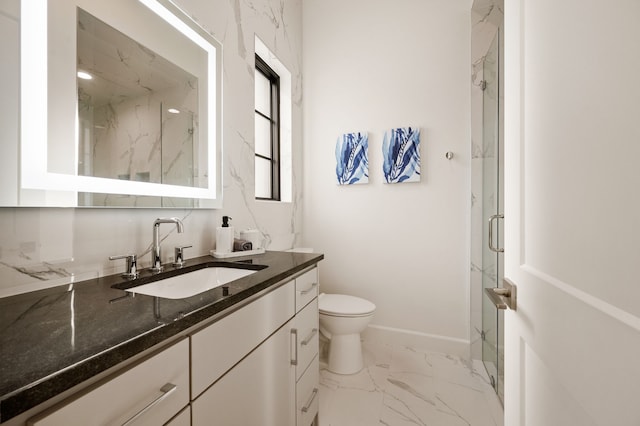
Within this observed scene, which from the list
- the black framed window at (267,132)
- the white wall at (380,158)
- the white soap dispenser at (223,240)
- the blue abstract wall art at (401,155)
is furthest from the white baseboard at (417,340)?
the white soap dispenser at (223,240)

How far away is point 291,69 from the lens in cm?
238

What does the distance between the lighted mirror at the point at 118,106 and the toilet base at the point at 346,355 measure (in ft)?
4.15

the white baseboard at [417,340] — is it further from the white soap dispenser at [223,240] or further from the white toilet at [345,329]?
the white soap dispenser at [223,240]

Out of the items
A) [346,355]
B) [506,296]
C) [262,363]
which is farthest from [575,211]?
[346,355]

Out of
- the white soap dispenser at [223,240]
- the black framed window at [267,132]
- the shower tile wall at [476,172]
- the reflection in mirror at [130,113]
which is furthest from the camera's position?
the black framed window at [267,132]

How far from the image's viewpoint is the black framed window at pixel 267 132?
7.26 ft

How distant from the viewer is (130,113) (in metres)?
1.09

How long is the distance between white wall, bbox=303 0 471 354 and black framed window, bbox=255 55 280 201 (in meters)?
0.31

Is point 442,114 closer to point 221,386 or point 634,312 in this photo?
point 634,312

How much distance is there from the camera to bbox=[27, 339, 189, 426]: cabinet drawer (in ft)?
1.43

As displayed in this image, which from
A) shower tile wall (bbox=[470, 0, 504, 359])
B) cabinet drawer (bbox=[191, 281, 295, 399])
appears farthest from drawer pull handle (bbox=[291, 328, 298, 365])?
shower tile wall (bbox=[470, 0, 504, 359])

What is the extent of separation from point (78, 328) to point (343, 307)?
158cm

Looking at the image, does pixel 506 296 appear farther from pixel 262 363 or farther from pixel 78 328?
pixel 78 328

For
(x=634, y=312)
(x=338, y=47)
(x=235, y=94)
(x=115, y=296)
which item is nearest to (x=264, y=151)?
(x=235, y=94)
